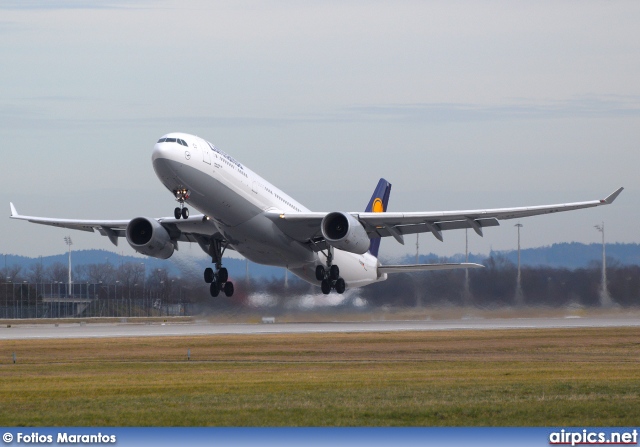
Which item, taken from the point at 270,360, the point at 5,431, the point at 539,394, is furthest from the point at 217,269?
the point at 5,431

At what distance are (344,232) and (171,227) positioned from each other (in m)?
8.40

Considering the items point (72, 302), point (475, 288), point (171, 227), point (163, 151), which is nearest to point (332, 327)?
point (475, 288)

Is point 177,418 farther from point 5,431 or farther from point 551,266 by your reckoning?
point 551,266

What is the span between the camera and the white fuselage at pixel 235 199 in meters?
33.2

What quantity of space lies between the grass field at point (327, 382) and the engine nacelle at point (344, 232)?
152 inches

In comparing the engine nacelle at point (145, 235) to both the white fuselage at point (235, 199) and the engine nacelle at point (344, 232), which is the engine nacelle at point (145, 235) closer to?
the white fuselage at point (235, 199)

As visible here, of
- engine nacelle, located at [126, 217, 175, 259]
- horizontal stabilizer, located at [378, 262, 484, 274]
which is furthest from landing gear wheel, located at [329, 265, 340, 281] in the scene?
engine nacelle, located at [126, 217, 175, 259]

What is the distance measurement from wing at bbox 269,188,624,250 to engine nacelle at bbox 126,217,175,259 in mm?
5644

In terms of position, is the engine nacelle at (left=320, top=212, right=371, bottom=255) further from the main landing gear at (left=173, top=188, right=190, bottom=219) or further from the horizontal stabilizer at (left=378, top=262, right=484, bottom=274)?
the horizontal stabilizer at (left=378, top=262, right=484, bottom=274)

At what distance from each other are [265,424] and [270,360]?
15268 mm

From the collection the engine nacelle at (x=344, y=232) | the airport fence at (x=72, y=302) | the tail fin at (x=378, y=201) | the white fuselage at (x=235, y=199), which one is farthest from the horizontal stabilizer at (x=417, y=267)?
the airport fence at (x=72, y=302)

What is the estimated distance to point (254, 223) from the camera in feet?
122

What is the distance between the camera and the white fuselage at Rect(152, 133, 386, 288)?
109ft

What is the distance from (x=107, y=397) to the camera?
21016mm
